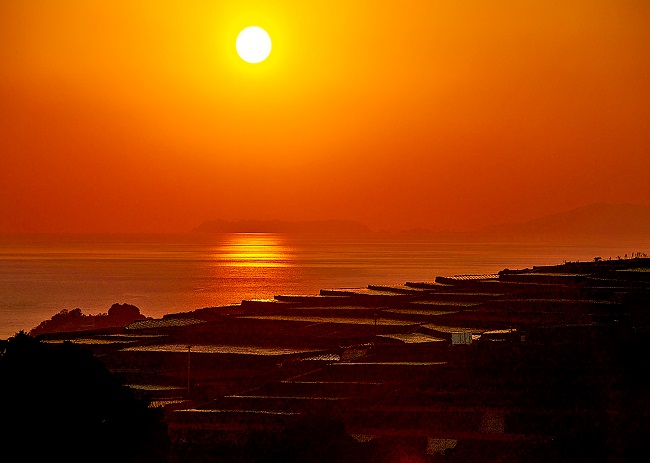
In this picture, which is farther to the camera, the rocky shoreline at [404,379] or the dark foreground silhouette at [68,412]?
the rocky shoreline at [404,379]

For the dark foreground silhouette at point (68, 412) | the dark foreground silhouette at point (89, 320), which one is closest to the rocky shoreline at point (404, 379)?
the dark foreground silhouette at point (68, 412)

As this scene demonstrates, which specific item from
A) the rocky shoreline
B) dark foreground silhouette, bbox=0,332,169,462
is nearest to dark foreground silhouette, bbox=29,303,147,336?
the rocky shoreline

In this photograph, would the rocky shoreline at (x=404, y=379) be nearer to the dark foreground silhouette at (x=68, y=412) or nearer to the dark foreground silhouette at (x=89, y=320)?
the dark foreground silhouette at (x=68, y=412)

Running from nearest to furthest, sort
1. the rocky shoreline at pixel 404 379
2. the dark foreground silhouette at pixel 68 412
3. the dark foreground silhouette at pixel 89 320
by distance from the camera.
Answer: the dark foreground silhouette at pixel 68 412, the rocky shoreline at pixel 404 379, the dark foreground silhouette at pixel 89 320

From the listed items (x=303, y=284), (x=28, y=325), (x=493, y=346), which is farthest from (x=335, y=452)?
(x=303, y=284)

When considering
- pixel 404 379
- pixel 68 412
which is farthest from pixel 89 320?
pixel 68 412

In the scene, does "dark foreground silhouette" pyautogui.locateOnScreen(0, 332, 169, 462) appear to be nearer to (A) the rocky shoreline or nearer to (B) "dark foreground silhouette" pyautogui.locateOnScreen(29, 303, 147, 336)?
(A) the rocky shoreline

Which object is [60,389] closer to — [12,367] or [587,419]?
[12,367]

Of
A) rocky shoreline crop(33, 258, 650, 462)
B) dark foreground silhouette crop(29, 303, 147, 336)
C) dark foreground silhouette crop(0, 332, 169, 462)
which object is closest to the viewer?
dark foreground silhouette crop(0, 332, 169, 462)

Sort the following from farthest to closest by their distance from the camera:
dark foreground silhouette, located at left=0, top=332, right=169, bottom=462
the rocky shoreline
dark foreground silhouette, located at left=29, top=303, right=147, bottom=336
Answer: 1. dark foreground silhouette, located at left=29, top=303, right=147, bottom=336
2. the rocky shoreline
3. dark foreground silhouette, located at left=0, top=332, right=169, bottom=462
